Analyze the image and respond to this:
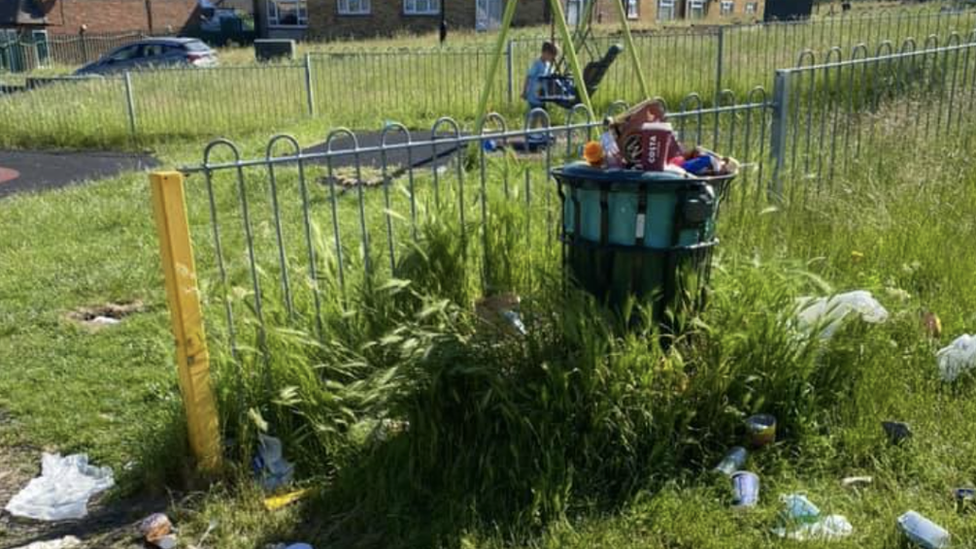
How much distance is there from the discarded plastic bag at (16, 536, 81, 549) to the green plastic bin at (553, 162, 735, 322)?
2.07 m

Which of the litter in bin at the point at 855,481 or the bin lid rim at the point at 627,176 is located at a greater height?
the bin lid rim at the point at 627,176

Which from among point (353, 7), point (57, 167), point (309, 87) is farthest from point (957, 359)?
point (353, 7)

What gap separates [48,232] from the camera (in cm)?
689

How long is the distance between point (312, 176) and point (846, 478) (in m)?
6.65

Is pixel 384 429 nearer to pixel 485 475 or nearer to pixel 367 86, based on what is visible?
pixel 485 475

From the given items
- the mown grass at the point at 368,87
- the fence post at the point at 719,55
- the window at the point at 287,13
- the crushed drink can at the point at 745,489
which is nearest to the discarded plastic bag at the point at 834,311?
the crushed drink can at the point at 745,489

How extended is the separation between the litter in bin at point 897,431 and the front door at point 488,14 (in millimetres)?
34006

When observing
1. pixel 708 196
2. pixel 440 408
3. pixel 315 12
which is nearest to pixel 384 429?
pixel 440 408

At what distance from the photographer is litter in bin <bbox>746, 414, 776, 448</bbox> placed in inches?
123

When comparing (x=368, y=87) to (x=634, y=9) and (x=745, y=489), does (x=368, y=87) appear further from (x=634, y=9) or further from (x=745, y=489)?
Answer: (x=634, y=9)

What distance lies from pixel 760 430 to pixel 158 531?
2.24 m

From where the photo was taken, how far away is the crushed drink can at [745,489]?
288 cm

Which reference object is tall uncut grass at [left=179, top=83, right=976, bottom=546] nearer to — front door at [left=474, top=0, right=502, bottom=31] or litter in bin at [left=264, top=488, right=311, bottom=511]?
litter in bin at [left=264, top=488, right=311, bottom=511]

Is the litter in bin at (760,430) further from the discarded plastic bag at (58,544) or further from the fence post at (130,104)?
the fence post at (130,104)
